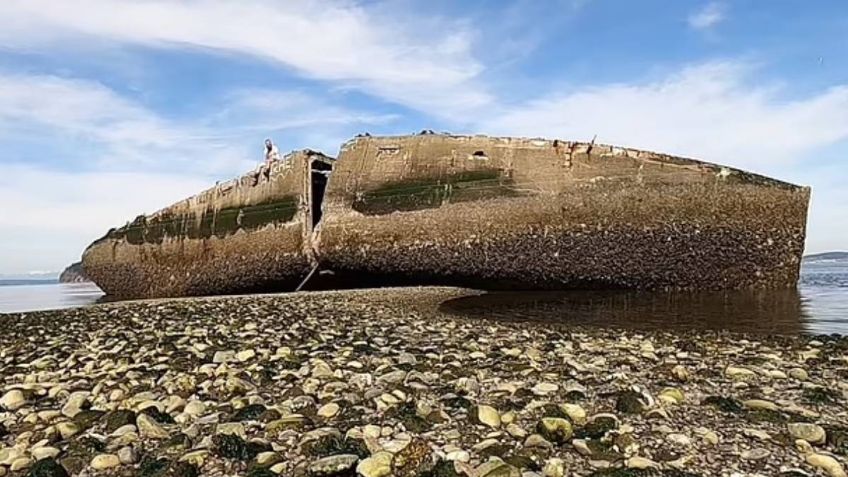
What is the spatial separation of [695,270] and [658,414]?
784 cm

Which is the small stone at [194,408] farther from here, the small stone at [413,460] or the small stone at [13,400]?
the small stone at [413,460]

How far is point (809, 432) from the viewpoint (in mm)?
3068

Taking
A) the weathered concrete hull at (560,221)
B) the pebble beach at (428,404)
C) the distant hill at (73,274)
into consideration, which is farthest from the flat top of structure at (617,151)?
the distant hill at (73,274)

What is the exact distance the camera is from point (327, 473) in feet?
9.50

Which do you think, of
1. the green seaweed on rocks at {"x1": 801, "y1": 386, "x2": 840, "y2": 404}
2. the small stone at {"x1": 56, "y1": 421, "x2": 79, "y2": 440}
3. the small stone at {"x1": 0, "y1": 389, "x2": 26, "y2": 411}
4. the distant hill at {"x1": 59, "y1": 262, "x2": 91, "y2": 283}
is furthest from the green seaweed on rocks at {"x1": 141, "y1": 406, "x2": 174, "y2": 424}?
the distant hill at {"x1": 59, "y1": 262, "x2": 91, "y2": 283}

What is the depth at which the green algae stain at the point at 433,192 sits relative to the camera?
11.6 metres

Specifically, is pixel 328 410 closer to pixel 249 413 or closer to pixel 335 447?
pixel 249 413

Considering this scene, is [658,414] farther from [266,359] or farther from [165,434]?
[266,359]

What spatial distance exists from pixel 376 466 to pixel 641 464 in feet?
3.77

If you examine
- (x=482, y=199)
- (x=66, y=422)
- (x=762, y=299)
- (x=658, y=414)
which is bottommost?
(x=66, y=422)

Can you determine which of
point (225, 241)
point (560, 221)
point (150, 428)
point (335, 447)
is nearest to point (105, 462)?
point (150, 428)

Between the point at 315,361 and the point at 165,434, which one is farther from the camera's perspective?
the point at 315,361

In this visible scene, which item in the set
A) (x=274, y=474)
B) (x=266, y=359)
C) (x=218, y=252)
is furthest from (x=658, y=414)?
(x=218, y=252)

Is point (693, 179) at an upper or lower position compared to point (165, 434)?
upper
